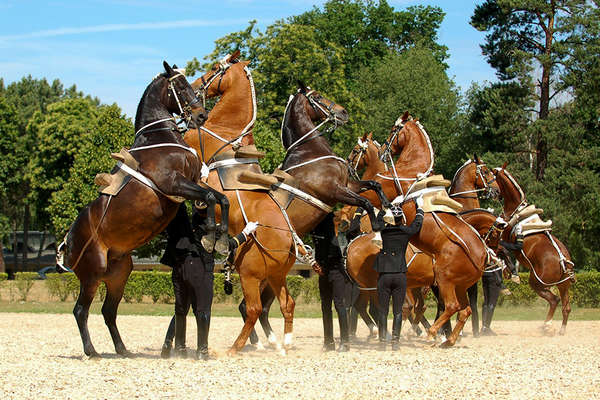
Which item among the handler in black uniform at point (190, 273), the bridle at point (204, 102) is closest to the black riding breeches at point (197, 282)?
the handler in black uniform at point (190, 273)

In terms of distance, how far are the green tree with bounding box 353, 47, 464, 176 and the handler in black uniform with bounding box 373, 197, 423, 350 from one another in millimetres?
25667

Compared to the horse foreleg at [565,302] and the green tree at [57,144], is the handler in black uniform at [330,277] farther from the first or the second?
the green tree at [57,144]

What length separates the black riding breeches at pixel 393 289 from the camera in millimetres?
10961

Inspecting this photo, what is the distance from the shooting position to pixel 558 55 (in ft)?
105

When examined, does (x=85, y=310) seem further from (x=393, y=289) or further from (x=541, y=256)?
(x=541, y=256)

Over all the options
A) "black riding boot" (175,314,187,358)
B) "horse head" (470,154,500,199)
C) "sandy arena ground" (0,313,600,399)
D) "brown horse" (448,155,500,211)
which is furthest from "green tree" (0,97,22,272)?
"black riding boot" (175,314,187,358)

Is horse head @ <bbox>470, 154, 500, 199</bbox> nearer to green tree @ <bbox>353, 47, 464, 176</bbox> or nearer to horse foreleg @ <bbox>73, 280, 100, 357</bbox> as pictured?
horse foreleg @ <bbox>73, 280, 100, 357</bbox>

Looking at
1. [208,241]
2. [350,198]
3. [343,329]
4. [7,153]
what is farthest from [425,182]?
[7,153]

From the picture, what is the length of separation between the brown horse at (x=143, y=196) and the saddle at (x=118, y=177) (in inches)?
0.7

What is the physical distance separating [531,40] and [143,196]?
28005mm

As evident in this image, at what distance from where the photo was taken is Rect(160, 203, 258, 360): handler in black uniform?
9.53 m

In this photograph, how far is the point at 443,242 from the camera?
39.0 ft

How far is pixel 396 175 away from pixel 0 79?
4520cm

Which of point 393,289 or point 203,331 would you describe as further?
point 393,289
